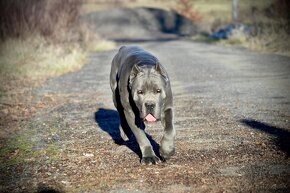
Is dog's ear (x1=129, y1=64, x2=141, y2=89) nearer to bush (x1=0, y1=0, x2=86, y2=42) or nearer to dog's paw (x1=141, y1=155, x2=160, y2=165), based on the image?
dog's paw (x1=141, y1=155, x2=160, y2=165)

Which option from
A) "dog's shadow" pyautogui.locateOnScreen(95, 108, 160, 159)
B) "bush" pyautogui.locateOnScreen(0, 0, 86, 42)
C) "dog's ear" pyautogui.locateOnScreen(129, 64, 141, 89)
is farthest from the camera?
"bush" pyautogui.locateOnScreen(0, 0, 86, 42)

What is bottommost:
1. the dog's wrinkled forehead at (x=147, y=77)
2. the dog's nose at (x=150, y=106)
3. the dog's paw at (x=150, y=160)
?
the dog's paw at (x=150, y=160)

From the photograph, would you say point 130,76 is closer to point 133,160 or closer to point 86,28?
point 133,160

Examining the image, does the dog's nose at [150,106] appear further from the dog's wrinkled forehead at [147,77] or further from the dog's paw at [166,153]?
the dog's paw at [166,153]

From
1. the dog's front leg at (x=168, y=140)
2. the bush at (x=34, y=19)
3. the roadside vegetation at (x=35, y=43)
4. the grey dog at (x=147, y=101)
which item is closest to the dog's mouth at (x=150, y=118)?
the grey dog at (x=147, y=101)

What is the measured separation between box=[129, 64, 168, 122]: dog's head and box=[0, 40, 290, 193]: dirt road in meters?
0.62

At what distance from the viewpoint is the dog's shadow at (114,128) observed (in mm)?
6947

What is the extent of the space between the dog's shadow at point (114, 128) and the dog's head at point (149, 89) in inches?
27.6

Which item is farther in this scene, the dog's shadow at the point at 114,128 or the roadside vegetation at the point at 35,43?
the roadside vegetation at the point at 35,43

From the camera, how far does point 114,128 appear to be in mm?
8438

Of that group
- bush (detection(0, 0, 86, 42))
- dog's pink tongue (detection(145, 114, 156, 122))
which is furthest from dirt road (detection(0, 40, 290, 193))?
bush (detection(0, 0, 86, 42))

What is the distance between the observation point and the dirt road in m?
5.26

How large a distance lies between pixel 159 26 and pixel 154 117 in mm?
55562

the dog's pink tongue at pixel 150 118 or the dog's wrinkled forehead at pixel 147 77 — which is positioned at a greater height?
the dog's wrinkled forehead at pixel 147 77
